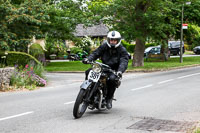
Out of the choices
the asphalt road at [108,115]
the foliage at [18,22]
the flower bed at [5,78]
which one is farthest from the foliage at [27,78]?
the asphalt road at [108,115]

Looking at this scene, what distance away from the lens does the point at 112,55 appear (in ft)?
27.2

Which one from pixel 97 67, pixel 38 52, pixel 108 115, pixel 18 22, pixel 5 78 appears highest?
pixel 18 22

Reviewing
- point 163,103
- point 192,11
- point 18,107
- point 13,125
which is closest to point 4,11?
point 18,107

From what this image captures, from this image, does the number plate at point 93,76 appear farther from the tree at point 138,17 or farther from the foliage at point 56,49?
the foliage at point 56,49

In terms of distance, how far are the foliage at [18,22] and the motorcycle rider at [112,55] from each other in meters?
8.37

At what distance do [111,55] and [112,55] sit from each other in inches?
0.9

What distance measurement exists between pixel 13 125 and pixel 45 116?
1043mm

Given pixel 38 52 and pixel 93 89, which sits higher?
pixel 38 52

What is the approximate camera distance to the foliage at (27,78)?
14.0 m

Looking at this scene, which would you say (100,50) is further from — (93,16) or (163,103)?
(93,16)

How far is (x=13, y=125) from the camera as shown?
691 centimetres

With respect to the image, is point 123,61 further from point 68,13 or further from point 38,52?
point 38,52

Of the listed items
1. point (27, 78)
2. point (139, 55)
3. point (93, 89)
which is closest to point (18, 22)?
point (27, 78)

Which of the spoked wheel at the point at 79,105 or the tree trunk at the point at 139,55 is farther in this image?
the tree trunk at the point at 139,55
